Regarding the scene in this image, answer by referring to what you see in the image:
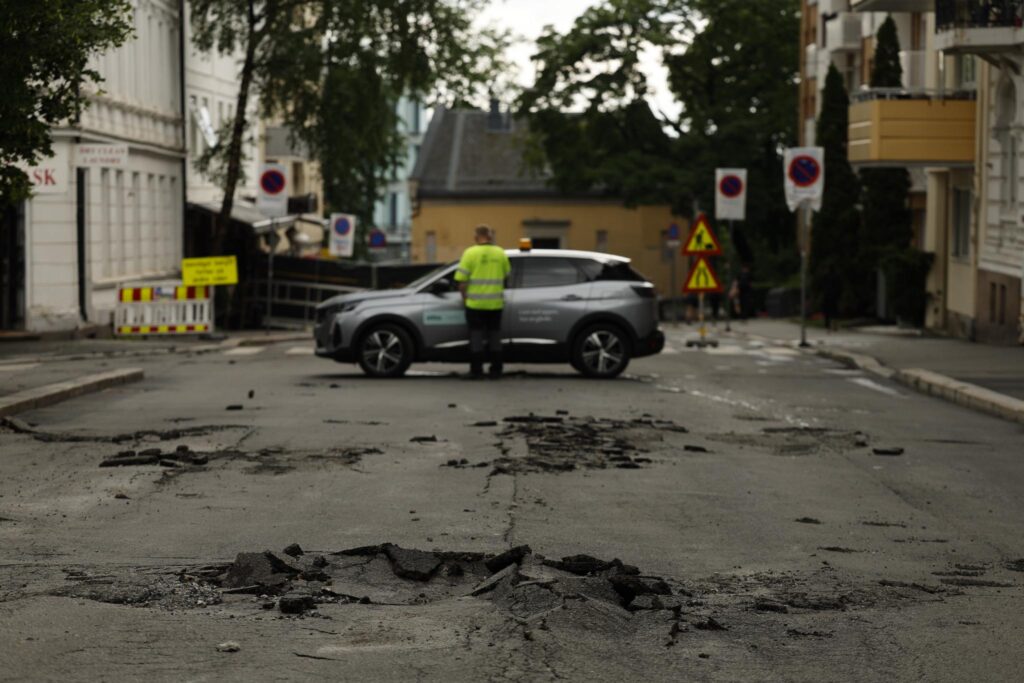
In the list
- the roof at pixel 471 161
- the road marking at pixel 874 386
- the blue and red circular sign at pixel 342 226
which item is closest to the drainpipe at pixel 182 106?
the blue and red circular sign at pixel 342 226

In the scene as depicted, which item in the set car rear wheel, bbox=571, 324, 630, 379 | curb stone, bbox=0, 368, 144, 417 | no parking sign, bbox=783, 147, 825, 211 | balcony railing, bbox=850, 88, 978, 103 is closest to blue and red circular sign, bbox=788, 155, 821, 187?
no parking sign, bbox=783, 147, 825, 211

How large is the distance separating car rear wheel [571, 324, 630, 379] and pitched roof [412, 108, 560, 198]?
71935 millimetres

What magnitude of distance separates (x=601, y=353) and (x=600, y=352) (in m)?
0.02

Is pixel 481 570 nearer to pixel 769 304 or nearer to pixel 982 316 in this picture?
pixel 982 316

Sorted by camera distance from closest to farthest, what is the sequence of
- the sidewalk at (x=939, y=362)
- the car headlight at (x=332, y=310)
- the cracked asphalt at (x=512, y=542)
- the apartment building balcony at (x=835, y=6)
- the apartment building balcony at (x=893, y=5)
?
the cracked asphalt at (x=512, y=542) → the sidewalk at (x=939, y=362) → the car headlight at (x=332, y=310) → the apartment building balcony at (x=893, y=5) → the apartment building balcony at (x=835, y=6)

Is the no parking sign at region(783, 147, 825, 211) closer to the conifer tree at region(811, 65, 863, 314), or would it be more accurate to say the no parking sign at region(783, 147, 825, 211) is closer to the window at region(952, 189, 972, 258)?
the window at region(952, 189, 972, 258)

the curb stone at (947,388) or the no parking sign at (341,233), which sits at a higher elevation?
the no parking sign at (341,233)

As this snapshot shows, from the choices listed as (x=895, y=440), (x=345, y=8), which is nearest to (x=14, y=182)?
(x=895, y=440)

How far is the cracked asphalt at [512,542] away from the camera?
24.4ft

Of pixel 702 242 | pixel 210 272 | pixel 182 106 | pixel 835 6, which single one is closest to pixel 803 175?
pixel 702 242

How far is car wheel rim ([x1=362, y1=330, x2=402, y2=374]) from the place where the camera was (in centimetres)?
2486

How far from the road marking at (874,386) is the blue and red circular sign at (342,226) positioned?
34.6 meters

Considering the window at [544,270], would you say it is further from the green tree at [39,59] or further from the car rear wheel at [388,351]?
the green tree at [39,59]

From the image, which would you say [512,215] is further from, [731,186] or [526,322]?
[526,322]
